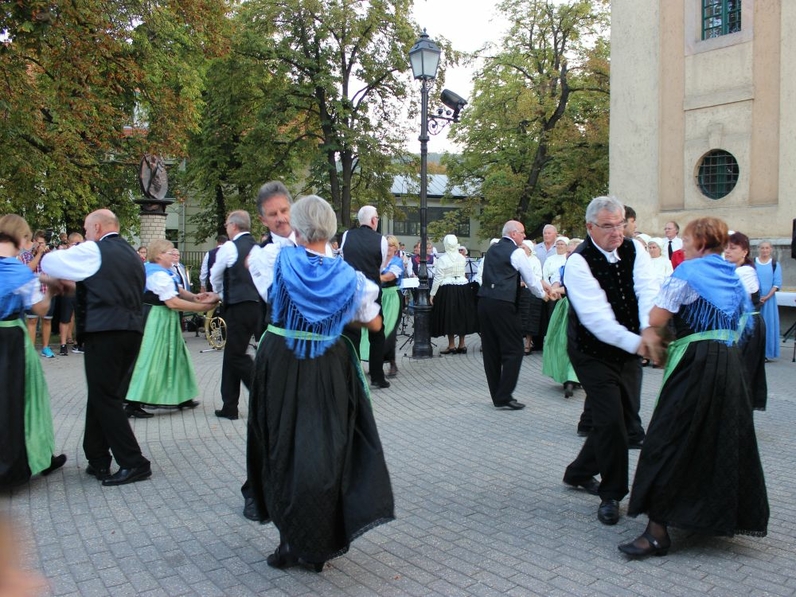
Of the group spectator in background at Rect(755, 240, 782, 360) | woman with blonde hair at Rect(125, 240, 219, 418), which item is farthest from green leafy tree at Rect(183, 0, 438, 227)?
woman with blonde hair at Rect(125, 240, 219, 418)

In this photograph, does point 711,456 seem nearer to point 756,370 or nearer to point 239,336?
point 756,370

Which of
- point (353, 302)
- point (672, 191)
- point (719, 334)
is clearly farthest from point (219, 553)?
point (672, 191)

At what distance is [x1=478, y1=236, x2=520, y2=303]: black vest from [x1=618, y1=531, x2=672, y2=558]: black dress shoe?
422cm

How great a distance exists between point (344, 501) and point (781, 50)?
616 inches

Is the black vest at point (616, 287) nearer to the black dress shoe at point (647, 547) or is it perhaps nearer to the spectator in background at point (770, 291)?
the black dress shoe at point (647, 547)

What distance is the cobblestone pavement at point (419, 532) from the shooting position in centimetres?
373

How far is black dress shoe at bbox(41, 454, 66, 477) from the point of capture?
18.7 ft

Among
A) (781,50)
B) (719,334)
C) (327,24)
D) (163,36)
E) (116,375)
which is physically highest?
(327,24)

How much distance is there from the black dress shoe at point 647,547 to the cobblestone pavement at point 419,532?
2.2 inches

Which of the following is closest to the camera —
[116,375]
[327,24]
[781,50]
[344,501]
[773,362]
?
[344,501]

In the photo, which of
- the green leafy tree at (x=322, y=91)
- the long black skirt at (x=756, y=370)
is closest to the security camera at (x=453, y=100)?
the long black skirt at (x=756, y=370)

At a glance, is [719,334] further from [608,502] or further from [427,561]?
[427,561]

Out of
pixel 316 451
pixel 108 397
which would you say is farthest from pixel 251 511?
pixel 108 397

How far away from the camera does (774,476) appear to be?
554 centimetres
